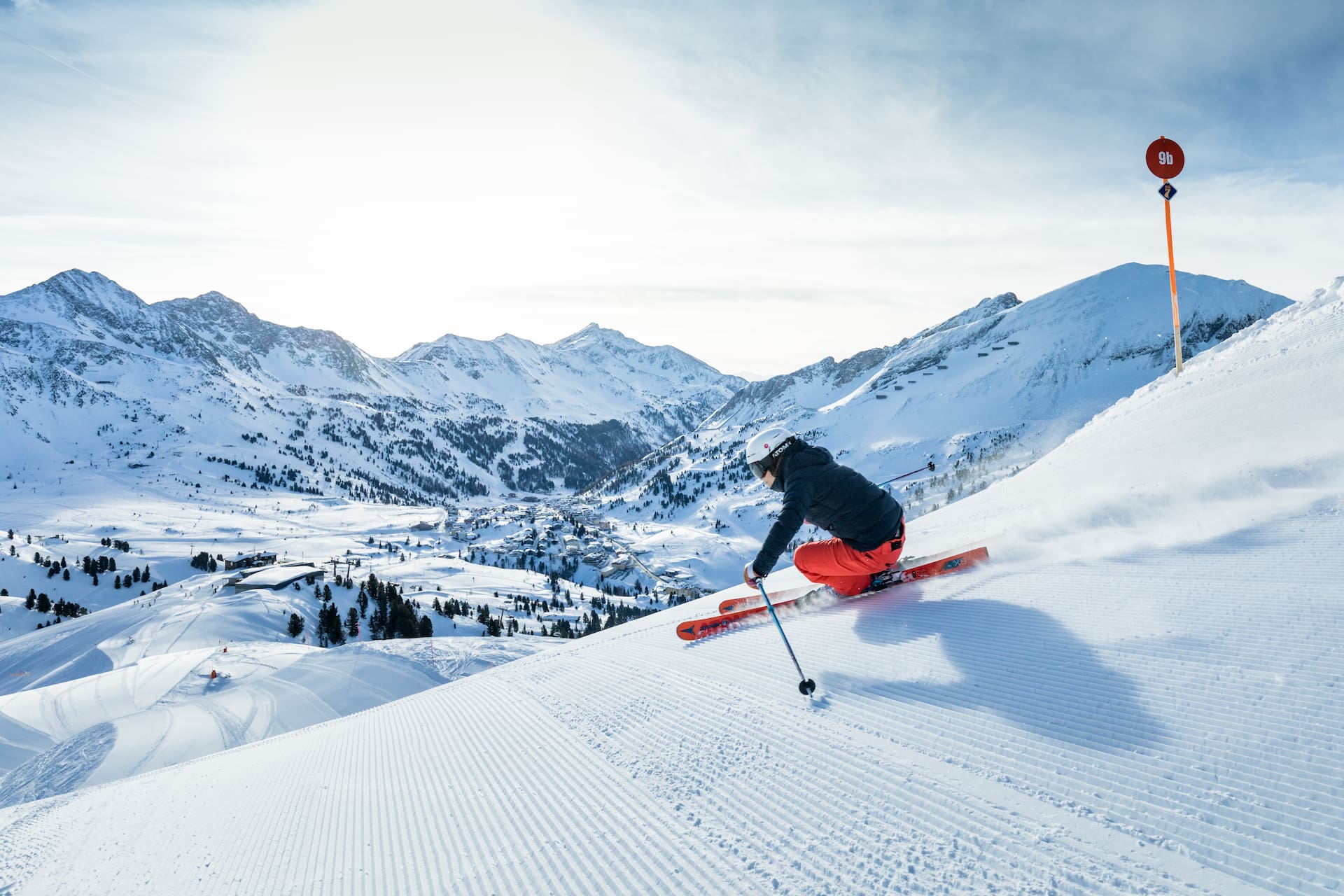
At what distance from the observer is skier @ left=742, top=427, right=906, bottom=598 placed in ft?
23.5

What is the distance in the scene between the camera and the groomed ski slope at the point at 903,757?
3271 millimetres

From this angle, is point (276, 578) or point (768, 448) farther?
point (276, 578)

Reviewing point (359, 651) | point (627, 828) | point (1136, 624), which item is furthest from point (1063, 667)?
point (359, 651)

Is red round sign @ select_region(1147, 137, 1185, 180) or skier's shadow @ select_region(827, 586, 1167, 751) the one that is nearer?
skier's shadow @ select_region(827, 586, 1167, 751)

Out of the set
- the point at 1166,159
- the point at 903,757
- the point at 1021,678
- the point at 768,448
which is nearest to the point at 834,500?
the point at 768,448

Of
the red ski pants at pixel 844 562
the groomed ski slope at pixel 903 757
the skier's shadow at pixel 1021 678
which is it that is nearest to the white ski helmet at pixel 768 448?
the red ski pants at pixel 844 562

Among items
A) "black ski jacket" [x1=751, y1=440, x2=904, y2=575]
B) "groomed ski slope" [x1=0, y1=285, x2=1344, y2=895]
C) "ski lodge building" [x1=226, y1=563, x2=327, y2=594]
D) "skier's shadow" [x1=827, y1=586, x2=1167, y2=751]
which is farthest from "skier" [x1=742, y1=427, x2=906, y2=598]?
"ski lodge building" [x1=226, y1=563, x2=327, y2=594]

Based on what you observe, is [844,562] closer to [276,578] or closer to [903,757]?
[903,757]

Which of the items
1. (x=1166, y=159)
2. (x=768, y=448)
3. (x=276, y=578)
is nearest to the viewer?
(x=768, y=448)

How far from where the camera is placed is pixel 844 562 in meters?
7.85

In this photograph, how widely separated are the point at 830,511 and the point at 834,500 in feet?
Result: 0.50

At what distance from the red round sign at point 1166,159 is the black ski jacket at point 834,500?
42.3 ft

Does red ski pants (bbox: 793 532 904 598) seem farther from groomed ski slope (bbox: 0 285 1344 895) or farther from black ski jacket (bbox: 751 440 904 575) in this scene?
groomed ski slope (bbox: 0 285 1344 895)

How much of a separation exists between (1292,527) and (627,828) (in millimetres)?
6847
